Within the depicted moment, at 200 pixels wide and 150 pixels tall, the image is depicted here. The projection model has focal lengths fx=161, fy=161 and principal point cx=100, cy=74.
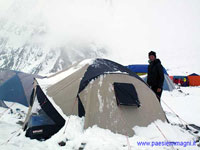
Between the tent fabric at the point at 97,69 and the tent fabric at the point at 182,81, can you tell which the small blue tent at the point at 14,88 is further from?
the tent fabric at the point at 182,81

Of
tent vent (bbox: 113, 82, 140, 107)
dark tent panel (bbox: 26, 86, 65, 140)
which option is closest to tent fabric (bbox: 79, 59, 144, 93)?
tent vent (bbox: 113, 82, 140, 107)

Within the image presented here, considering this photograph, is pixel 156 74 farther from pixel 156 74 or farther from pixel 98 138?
pixel 98 138

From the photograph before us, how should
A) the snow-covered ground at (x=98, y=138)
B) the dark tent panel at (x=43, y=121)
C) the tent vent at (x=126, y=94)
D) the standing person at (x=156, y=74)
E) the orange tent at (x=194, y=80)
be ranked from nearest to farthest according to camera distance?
the snow-covered ground at (x=98, y=138) → the dark tent panel at (x=43, y=121) → the tent vent at (x=126, y=94) → the standing person at (x=156, y=74) → the orange tent at (x=194, y=80)

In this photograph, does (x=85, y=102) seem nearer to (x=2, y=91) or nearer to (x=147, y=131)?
(x=147, y=131)

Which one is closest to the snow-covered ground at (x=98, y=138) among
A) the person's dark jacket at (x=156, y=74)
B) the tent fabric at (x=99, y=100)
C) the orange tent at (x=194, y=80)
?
the tent fabric at (x=99, y=100)

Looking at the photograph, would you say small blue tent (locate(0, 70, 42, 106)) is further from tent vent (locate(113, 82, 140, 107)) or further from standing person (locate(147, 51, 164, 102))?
standing person (locate(147, 51, 164, 102))

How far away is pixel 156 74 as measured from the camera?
19.1 ft

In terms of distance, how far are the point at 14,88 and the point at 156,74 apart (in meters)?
5.69

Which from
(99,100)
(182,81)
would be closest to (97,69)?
(99,100)

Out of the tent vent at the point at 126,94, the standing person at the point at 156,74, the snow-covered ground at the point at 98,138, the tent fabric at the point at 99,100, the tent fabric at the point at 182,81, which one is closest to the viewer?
the snow-covered ground at the point at 98,138

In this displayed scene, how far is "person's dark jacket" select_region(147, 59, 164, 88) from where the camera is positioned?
5730 millimetres

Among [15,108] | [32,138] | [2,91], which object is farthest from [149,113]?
[2,91]

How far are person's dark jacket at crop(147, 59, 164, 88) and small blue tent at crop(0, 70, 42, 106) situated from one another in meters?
5.05

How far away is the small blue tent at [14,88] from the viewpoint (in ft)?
20.9
